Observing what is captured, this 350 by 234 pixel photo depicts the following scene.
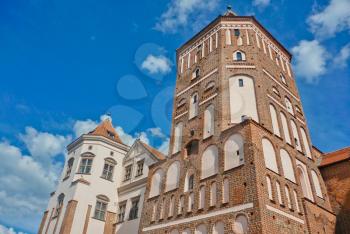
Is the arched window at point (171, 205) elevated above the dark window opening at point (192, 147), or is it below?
below

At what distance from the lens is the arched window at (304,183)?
18.5 metres

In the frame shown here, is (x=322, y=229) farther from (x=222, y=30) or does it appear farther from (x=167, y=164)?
(x=222, y=30)

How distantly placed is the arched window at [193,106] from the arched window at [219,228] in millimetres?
8650

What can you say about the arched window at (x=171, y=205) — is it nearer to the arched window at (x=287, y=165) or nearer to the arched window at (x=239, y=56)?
the arched window at (x=287, y=165)

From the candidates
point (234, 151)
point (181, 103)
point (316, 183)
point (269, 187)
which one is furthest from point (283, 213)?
point (181, 103)

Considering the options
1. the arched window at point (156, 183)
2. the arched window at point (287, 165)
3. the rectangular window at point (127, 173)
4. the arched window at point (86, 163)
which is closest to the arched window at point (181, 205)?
the arched window at point (156, 183)

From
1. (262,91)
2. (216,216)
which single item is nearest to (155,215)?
(216,216)

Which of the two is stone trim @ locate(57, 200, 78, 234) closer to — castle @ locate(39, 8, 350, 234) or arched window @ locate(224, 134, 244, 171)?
castle @ locate(39, 8, 350, 234)

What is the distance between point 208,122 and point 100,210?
12240 mm

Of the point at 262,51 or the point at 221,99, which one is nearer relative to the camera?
the point at 221,99

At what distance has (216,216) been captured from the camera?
15172 mm

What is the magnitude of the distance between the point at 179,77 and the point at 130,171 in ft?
31.2

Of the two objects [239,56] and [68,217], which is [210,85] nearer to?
[239,56]

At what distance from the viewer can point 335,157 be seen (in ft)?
71.0
